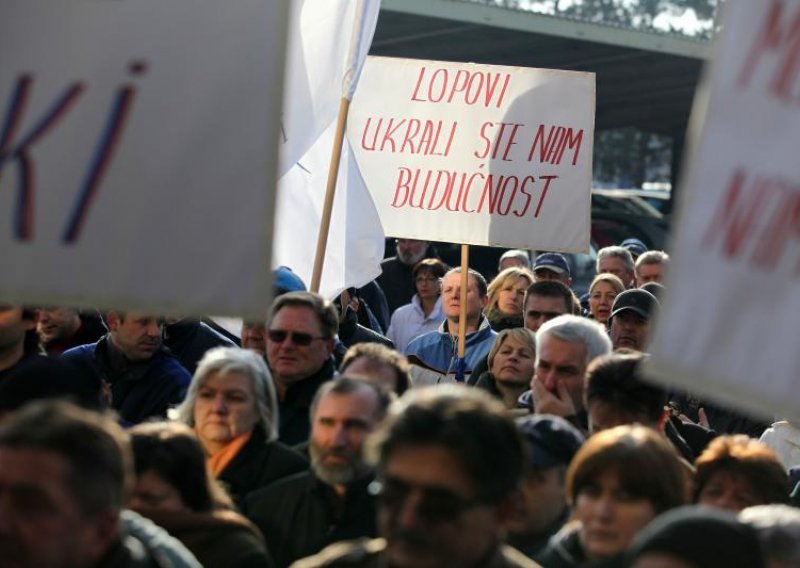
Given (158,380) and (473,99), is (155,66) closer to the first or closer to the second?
(158,380)

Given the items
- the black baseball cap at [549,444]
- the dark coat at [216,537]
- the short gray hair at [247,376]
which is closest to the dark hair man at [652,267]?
the short gray hair at [247,376]

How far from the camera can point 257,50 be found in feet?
13.7

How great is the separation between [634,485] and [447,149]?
6.17m

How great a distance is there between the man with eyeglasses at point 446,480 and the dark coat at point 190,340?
510 centimetres

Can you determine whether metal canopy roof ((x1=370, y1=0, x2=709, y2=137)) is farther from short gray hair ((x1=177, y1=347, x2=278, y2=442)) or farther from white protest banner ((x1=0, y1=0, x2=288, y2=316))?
white protest banner ((x1=0, y1=0, x2=288, y2=316))

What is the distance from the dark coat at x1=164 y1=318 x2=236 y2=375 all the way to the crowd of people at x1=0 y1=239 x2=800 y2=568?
14 mm

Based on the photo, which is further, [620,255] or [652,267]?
[620,255]

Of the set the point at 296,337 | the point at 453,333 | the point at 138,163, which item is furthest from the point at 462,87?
the point at 138,163

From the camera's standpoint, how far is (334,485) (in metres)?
5.94

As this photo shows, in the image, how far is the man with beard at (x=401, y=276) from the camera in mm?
14828

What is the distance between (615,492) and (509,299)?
679 cm

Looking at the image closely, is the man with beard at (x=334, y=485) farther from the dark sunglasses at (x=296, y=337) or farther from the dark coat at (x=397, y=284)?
the dark coat at (x=397, y=284)

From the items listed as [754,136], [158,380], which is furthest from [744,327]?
[158,380]

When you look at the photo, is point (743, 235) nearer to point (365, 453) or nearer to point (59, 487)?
point (59, 487)
